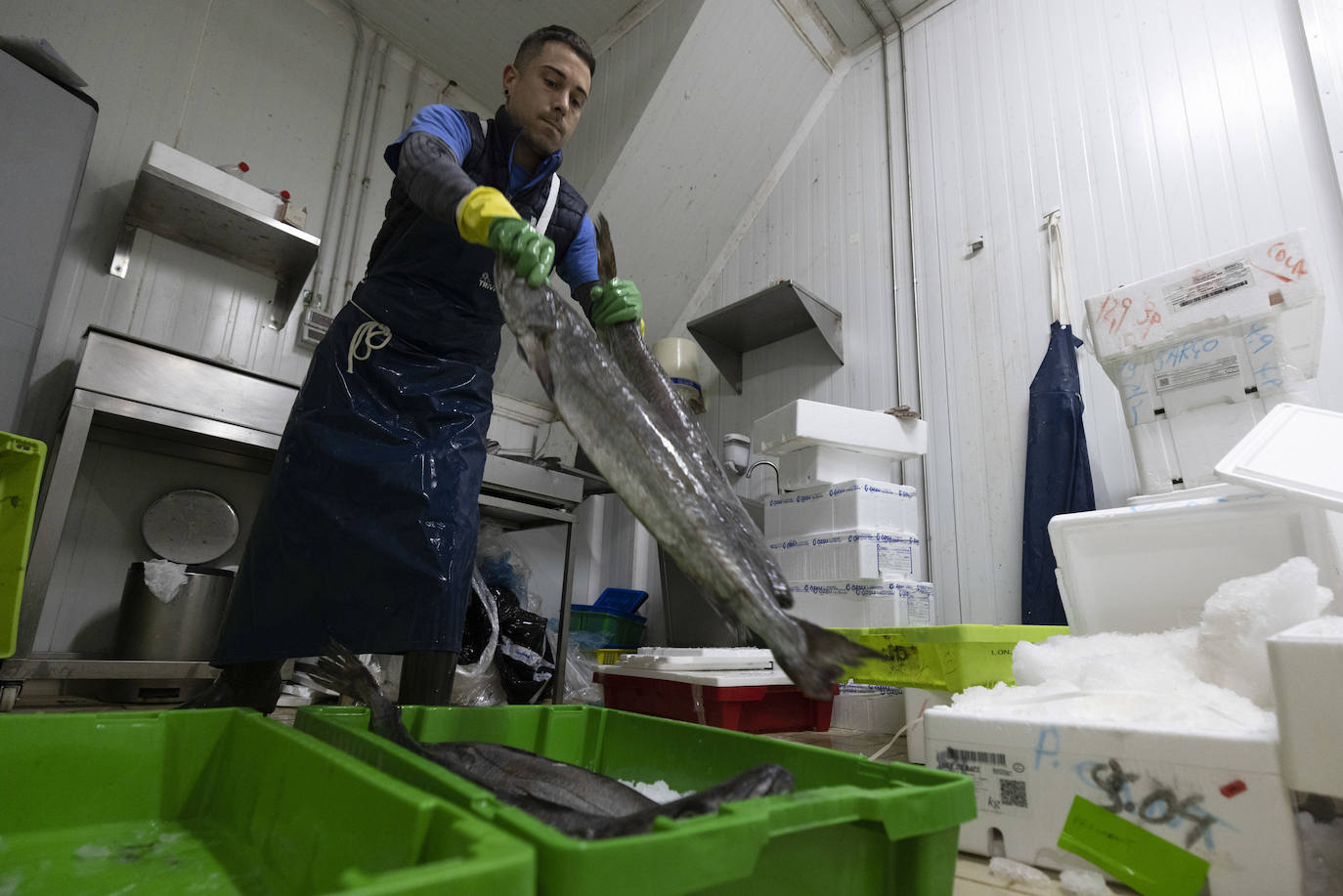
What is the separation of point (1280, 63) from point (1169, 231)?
67 cm

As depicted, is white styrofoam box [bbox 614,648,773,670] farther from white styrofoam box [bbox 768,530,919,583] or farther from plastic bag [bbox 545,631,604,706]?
plastic bag [bbox 545,631,604,706]

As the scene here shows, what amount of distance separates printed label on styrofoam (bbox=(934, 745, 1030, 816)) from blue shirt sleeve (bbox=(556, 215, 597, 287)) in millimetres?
1411

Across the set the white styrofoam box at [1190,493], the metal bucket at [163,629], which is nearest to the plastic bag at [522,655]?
the metal bucket at [163,629]

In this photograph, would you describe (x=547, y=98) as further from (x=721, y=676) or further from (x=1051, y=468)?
(x=1051, y=468)

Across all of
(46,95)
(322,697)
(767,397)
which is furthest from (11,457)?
(767,397)

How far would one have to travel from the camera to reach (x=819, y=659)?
67cm

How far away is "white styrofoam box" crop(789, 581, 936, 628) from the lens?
2.52 m

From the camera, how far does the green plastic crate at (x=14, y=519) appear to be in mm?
1278

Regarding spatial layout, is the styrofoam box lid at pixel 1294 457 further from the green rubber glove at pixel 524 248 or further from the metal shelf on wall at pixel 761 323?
the metal shelf on wall at pixel 761 323

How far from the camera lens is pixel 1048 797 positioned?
0.99 metres

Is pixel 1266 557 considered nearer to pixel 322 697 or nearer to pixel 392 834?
pixel 392 834

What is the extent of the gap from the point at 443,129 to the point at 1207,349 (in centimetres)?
213

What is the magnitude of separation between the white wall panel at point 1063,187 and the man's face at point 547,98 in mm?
2223

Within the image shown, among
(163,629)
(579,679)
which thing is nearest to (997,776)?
(579,679)
